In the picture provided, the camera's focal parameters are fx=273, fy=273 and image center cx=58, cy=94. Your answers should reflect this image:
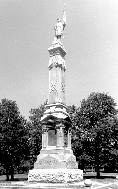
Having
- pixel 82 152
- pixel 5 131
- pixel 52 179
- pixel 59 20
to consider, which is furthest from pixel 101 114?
pixel 52 179

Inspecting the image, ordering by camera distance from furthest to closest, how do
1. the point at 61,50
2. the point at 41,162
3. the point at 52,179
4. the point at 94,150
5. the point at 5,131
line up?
the point at 94,150 < the point at 5,131 < the point at 61,50 < the point at 41,162 < the point at 52,179

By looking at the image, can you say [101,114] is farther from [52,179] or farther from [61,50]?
[52,179]

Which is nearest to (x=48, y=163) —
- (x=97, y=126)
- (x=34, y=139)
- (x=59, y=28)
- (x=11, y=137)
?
(x=11, y=137)

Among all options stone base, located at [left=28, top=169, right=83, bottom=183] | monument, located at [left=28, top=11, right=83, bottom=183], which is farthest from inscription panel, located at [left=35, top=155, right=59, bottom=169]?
stone base, located at [left=28, top=169, right=83, bottom=183]

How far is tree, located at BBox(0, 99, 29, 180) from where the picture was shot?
111 ft

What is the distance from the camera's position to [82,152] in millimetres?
37531

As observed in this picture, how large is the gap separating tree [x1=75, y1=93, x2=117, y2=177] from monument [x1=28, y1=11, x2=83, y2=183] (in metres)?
12.7

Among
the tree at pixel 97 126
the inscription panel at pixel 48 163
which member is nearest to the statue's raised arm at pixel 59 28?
the inscription panel at pixel 48 163

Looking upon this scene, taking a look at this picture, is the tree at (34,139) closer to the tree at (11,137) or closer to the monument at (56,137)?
the tree at (11,137)

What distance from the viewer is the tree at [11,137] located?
33.8m

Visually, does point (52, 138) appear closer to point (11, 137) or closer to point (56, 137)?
point (56, 137)

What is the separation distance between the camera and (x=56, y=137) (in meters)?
22.9

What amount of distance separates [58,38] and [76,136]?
53.8 feet

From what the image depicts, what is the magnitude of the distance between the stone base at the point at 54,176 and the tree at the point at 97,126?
14209 mm
